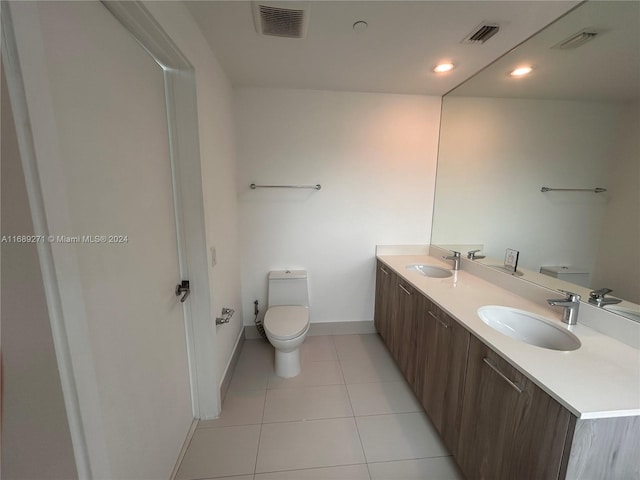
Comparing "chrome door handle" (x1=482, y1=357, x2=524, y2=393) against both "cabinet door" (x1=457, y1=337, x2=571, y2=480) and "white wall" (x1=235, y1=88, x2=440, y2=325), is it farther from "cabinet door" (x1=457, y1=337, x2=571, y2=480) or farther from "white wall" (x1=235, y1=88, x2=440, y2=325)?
"white wall" (x1=235, y1=88, x2=440, y2=325)

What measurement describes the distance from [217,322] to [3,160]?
1.37 m

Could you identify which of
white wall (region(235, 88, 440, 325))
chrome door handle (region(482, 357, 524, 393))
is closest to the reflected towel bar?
white wall (region(235, 88, 440, 325))

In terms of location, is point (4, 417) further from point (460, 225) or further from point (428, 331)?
point (460, 225)

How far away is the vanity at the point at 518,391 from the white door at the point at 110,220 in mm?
1357

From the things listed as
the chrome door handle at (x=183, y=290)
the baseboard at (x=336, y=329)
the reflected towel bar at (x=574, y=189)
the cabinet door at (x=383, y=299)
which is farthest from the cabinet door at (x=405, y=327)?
the chrome door handle at (x=183, y=290)

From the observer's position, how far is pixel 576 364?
94 cm

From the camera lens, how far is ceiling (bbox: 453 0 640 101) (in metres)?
1.19

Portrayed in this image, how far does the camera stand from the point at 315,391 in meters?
1.91

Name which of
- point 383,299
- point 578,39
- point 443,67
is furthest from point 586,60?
point 383,299

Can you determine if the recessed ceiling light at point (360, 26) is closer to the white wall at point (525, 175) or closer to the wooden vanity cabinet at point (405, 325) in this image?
the white wall at point (525, 175)

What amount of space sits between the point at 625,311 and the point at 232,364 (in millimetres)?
2387

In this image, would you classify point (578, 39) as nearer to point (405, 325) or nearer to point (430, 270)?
point (430, 270)

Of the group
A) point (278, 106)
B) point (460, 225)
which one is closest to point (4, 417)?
point (278, 106)

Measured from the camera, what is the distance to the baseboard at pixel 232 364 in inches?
71.6
